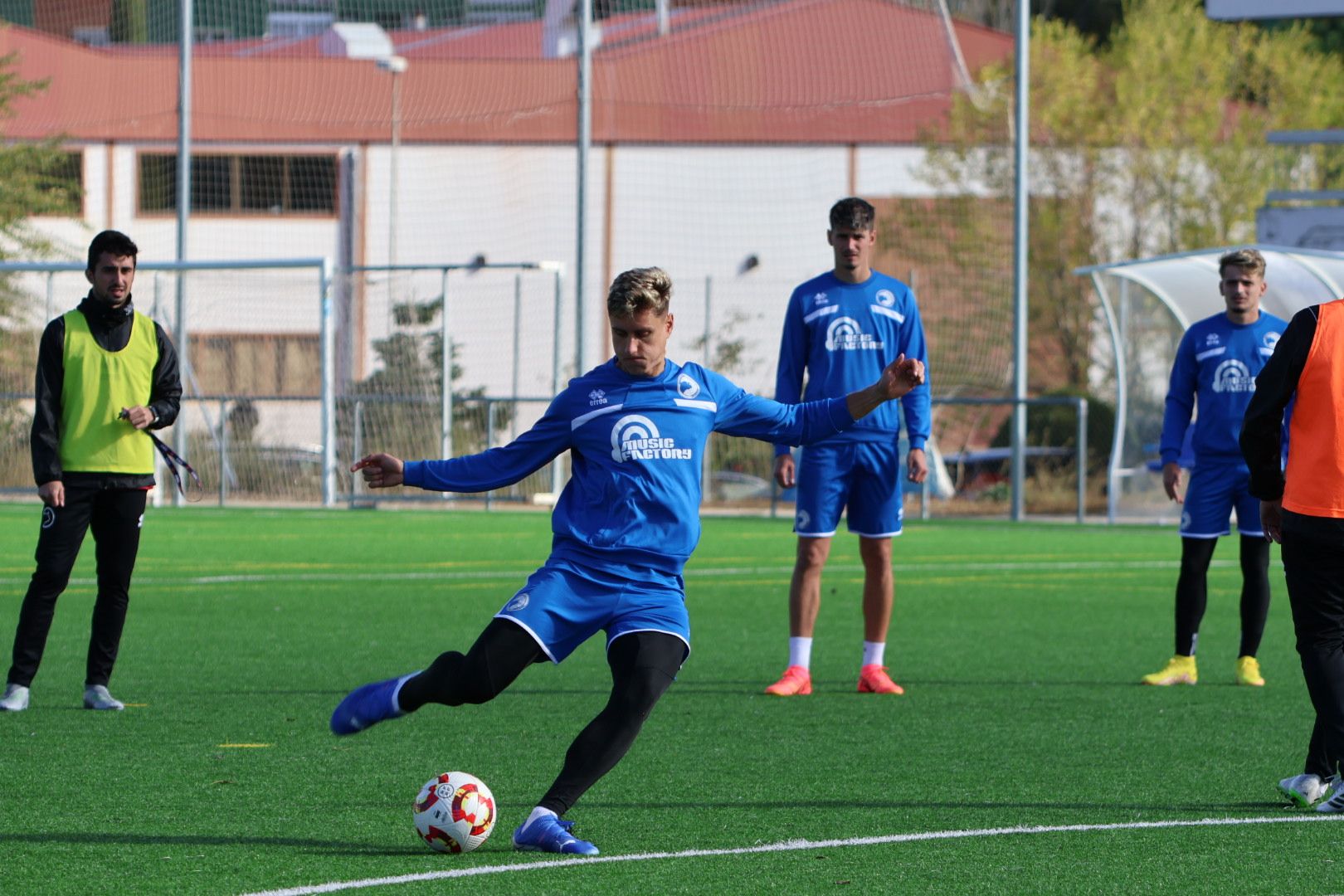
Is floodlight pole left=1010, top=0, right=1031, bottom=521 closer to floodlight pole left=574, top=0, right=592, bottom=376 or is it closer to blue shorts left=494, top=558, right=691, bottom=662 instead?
floodlight pole left=574, top=0, right=592, bottom=376

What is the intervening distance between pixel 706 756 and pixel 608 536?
1.89 m

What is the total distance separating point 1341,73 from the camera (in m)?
39.8

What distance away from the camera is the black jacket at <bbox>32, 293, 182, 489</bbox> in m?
7.87

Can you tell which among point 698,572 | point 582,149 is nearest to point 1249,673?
point 698,572

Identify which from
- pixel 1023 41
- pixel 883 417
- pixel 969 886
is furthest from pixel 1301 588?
pixel 1023 41

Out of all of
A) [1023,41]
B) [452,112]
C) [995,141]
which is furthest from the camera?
[452,112]

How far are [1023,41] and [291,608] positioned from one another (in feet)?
53.5

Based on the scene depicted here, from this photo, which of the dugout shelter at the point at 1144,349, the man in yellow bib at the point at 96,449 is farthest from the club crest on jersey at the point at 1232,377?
the dugout shelter at the point at 1144,349

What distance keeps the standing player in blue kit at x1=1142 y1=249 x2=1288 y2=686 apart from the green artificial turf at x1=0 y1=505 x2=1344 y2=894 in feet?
1.13

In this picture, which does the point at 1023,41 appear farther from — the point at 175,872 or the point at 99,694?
the point at 175,872

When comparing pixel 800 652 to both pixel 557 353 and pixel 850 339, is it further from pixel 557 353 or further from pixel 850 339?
pixel 557 353

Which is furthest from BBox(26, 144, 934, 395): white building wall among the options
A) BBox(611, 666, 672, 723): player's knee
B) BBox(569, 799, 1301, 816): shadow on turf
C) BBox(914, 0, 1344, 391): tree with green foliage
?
BBox(611, 666, 672, 723): player's knee

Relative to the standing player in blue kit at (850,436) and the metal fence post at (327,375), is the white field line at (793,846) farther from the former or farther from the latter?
the metal fence post at (327,375)

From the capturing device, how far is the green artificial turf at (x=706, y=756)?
5.16 meters
